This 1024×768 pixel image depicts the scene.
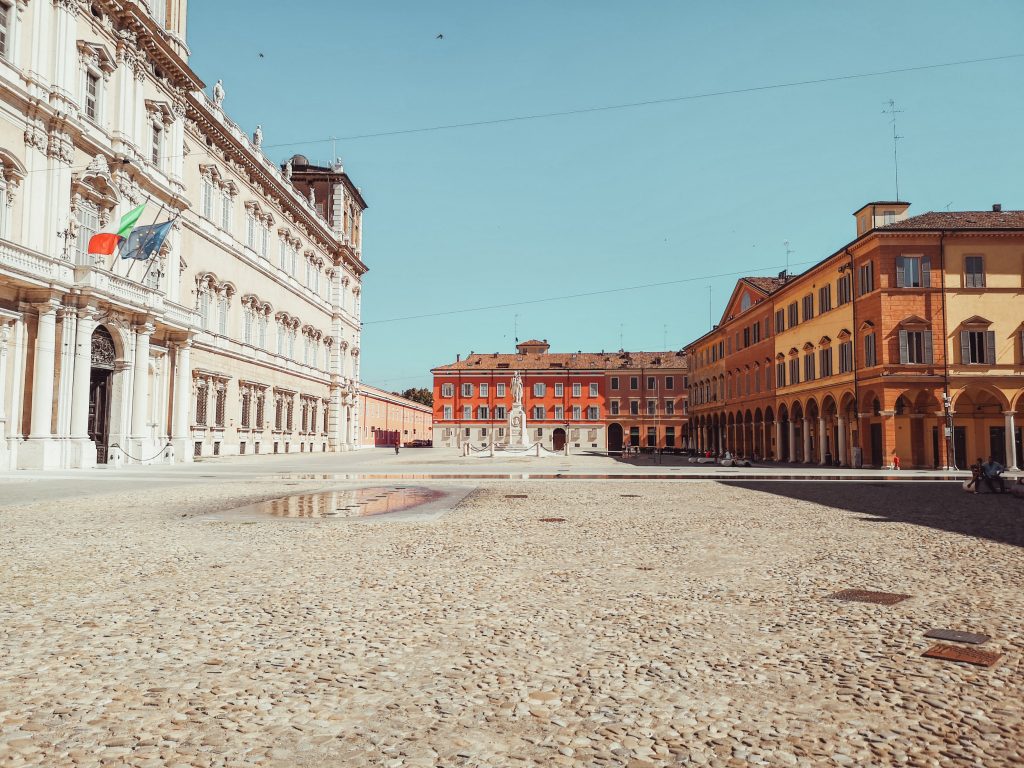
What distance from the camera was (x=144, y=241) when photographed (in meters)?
28.1

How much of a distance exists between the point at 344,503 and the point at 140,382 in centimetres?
1971

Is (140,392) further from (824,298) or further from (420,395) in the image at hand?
(420,395)

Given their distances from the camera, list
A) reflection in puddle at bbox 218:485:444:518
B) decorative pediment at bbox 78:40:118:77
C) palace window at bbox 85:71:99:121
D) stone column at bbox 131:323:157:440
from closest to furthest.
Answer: reflection in puddle at bbox 218:485:444:518 < decorative pediment at bbox 78:40:118:77 < palace window at bbox 85:71:99:121 < stone column at bbox 131:323:157:440

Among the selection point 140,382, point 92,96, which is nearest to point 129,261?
point 140,382

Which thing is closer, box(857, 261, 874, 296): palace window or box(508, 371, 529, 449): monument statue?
box(857, 261, 874, 296): palace window

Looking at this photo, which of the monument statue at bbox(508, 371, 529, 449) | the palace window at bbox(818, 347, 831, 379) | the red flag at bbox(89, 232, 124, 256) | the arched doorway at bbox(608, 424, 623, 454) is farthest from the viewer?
the arched doorway at bbox(608, 424, 623, 454)

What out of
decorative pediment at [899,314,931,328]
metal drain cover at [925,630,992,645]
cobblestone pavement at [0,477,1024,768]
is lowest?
cobblestone pavement at [0,477,1024,768]

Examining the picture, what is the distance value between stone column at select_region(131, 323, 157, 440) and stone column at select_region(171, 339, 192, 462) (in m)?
3.08

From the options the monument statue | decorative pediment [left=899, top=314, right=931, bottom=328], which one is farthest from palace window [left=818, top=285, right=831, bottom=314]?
the monument statue

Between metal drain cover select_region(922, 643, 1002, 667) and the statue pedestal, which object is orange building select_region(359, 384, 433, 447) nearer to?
the statue pedestal

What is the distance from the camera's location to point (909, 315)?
117 ft

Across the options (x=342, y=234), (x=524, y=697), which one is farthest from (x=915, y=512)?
(x=342, y=234)

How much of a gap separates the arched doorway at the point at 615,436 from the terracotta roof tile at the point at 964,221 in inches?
2316

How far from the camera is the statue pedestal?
66000 millimetres
